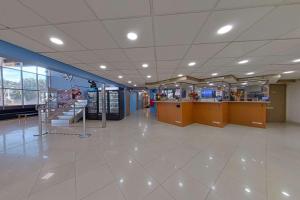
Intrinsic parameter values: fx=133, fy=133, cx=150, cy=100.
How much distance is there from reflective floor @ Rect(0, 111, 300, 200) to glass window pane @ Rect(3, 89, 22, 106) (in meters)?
7.87

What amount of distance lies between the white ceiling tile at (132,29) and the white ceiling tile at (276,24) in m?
1.82

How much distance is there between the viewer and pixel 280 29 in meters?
2.38

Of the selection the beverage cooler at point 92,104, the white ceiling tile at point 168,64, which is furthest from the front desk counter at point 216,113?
the beverage cooler at point 92,104

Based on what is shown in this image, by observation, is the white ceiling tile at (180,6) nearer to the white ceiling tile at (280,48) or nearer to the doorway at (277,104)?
the white ceiling tile at (280,48)

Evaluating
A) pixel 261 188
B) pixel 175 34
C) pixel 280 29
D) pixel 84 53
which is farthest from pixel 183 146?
pixel 84 53

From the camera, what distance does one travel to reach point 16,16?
1973 millimetres

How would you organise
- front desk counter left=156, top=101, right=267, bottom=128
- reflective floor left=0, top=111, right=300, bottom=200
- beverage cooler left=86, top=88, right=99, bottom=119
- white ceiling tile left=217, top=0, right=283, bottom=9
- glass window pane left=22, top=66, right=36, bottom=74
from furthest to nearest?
glass window pane left=22, top=66, right=36, bottom=74, beverage cooler left=86, top=88, right=99, bottom=119, front desk counter left=156, top=101, right=267, bottom=128, reflective floor left=0, top=111, right=300, bottom=200, white ceiling tile left=217, top=0, right=283, bottom=9

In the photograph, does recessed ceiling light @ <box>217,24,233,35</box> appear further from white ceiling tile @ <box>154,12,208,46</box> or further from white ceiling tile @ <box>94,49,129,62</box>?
white ceiling tile @ <box>94,49,129,62</box>

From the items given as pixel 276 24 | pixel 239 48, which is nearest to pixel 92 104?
pixel 239 48

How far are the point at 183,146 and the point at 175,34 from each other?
2817 mm

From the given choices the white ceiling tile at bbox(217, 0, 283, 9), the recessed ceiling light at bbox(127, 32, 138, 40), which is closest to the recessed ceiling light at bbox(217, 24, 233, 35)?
the white ceiling tile at bbox(217, 0, 283, 9)

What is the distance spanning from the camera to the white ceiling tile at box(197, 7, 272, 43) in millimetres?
1894

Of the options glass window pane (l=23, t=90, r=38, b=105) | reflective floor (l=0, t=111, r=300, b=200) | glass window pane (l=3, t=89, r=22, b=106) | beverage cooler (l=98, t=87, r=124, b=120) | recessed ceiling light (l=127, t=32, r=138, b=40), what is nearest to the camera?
reflective floor (l=0, t=111, r=300, b=200)

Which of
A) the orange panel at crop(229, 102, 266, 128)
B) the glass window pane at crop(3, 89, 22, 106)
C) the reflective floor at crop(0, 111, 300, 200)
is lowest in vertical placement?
the reflective floor at crop(0, 111, 300, 200)
